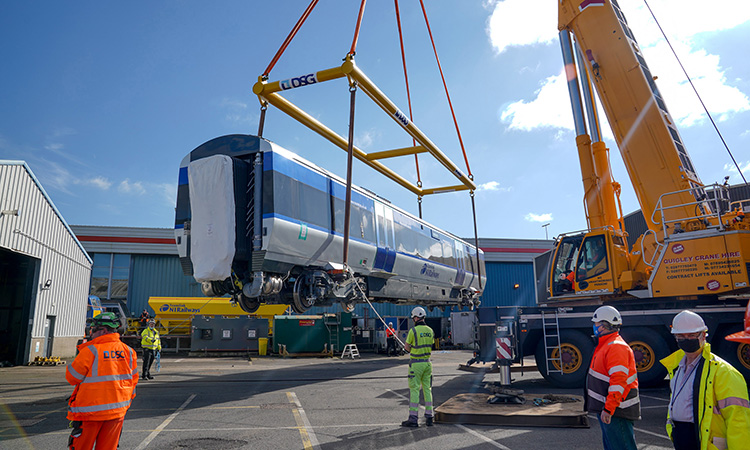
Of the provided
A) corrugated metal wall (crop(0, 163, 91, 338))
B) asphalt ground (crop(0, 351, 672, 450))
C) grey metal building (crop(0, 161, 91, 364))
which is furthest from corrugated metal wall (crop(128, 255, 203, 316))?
asphalt ground (crop(0, 351, 672, 450))

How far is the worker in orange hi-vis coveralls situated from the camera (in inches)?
159

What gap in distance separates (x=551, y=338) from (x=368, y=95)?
6.84 meters

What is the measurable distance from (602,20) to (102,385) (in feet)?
40.4

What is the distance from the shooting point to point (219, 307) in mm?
22734

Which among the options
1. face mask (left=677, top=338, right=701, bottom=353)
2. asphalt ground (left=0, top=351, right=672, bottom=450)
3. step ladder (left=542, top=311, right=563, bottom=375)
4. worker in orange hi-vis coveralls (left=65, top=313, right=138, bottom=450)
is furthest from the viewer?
step ladder (left=542, top=311, right=563, bottom=375)

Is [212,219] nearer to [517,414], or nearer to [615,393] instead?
[517,414]

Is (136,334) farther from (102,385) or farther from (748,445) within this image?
(748,445)

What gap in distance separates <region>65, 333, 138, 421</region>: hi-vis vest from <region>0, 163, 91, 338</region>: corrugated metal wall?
1404cm

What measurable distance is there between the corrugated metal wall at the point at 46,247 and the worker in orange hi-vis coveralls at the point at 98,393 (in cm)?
1405

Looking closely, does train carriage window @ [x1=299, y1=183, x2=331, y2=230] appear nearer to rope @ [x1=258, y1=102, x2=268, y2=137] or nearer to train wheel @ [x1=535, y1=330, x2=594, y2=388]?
rope @ [x1=258, y1=102, x2=268, y2=137]

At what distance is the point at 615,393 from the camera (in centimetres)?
413

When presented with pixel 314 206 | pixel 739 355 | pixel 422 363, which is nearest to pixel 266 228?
pixel 314 206

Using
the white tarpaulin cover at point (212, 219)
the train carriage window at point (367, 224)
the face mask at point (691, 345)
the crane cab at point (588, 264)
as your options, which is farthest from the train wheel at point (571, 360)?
the face mask at point (691, 345)

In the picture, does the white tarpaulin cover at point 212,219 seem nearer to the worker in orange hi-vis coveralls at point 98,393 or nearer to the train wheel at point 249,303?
the train wheel at point 249,303
